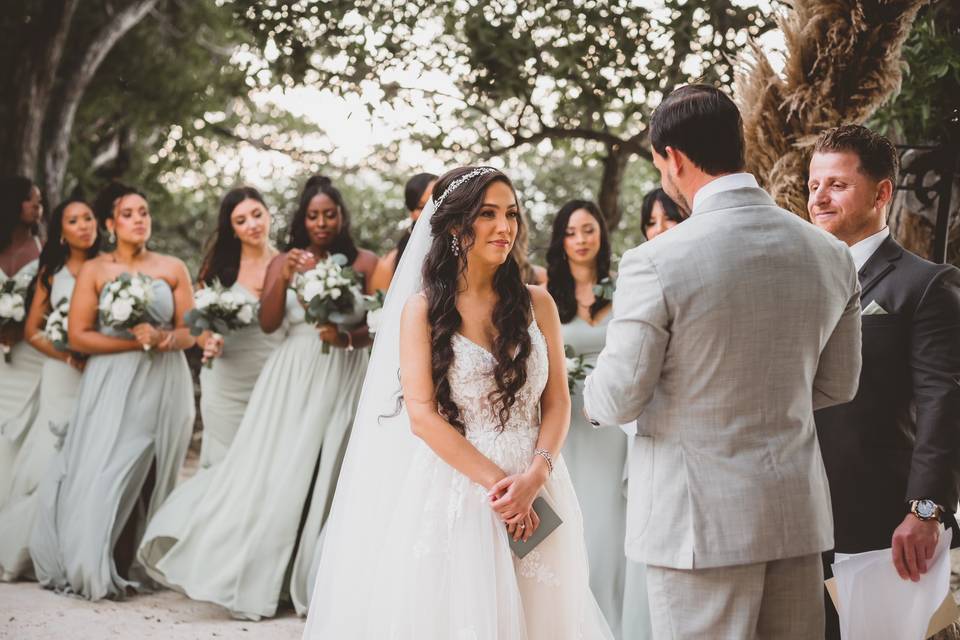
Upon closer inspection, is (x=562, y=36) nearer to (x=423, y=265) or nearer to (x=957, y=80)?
(x=957, y=80)

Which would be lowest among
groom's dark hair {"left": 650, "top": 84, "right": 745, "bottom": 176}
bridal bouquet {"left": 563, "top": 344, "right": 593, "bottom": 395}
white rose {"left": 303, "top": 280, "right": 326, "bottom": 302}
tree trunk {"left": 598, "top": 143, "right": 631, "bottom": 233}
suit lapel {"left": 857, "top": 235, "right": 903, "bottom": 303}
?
bridal bouquet {"left": 563, "top": 344, "right": 593, "bottom": 395}

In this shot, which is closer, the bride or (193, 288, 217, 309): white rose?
the bride

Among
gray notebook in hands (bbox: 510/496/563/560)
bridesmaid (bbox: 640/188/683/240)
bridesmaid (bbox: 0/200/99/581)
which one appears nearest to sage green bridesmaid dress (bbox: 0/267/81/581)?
bridesmaid (bbox: 0/200/99/581)

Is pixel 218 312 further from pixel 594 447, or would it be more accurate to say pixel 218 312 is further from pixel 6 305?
pixel 594 447

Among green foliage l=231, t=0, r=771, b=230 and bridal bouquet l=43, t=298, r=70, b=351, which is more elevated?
green foliage l=231, t=0, r=771, b=230

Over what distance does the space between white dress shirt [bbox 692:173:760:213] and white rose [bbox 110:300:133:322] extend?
4.56 m

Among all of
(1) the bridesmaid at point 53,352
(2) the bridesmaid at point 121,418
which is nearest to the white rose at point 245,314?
(2) the bridesmaid at point 121,418

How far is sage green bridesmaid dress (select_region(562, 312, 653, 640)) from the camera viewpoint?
5.30 m

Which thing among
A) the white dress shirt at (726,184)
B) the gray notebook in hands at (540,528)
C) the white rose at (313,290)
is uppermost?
the white dress shirt at (726,184)

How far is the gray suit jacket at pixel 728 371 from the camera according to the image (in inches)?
102

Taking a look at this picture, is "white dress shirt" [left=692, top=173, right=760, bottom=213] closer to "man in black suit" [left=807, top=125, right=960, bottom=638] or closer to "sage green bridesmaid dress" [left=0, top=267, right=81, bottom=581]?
"man in black suit" [left=807, top=125, right=960, bottom=638]

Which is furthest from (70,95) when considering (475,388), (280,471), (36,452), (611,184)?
(475,388)

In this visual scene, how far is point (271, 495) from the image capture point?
19.8ft

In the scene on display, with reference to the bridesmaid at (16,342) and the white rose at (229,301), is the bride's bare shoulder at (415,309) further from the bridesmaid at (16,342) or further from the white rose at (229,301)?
the bridesmaid at (16,342)
